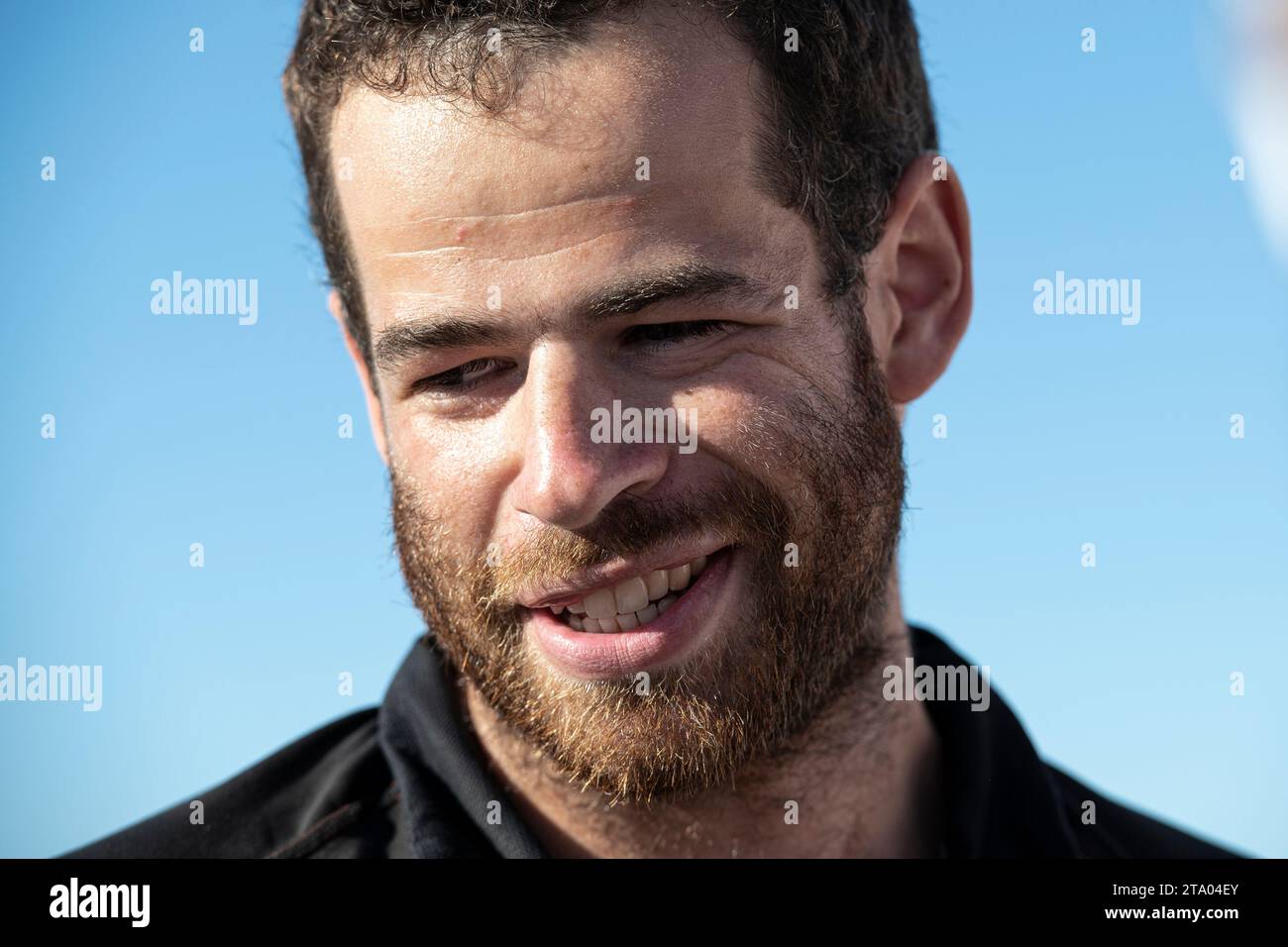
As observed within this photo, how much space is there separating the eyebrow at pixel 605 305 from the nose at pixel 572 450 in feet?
0.35

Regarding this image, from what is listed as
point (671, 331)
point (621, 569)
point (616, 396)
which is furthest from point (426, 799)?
point (671, 331)

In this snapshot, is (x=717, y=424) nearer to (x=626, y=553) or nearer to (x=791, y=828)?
(x=626, y=553)

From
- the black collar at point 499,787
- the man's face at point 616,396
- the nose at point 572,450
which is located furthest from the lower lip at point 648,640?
the black collar at point 499,787

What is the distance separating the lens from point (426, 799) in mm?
3543

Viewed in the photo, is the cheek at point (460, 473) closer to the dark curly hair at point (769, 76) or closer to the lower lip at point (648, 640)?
the lower lip at point (648, 640)

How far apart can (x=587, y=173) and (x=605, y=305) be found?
327mm

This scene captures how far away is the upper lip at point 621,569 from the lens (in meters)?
3.20

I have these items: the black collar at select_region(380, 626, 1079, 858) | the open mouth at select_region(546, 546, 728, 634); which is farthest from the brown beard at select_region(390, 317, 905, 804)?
the black collar at select_region(380, 626, 1079, 858)

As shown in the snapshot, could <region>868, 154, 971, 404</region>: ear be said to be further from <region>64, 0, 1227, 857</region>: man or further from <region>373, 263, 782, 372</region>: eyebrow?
<region>373, 263, 782, 372</region>: eyebrow

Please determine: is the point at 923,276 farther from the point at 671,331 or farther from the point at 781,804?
the point at 781,804

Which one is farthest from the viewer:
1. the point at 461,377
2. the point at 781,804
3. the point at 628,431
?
the point at 781,804

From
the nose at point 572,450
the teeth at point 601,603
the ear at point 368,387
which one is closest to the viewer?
the nose at point 572,450

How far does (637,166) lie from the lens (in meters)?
3.17
